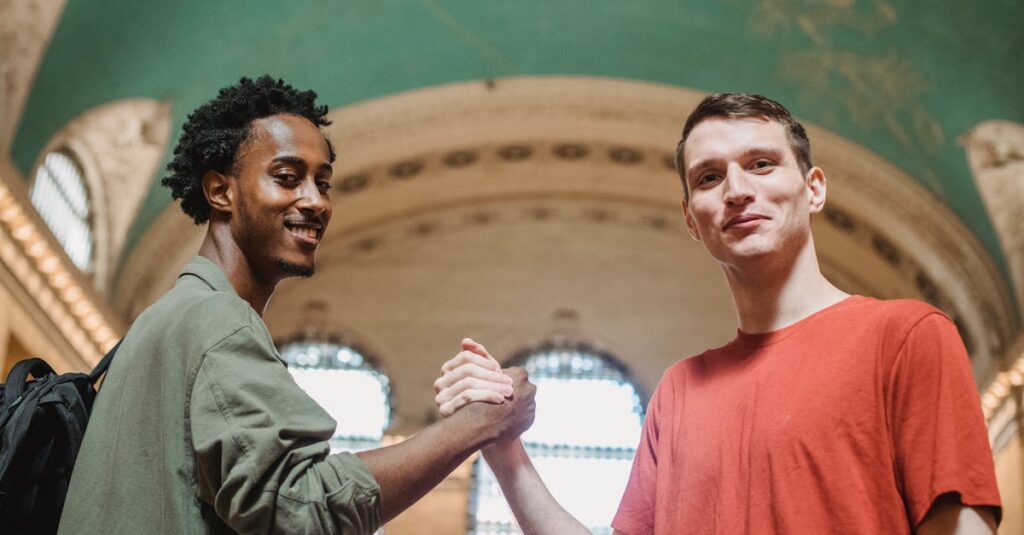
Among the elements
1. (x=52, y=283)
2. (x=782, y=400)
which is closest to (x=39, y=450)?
(x=782, y=400)

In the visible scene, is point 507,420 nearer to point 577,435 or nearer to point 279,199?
point 279,199

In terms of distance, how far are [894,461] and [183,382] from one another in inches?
58.2

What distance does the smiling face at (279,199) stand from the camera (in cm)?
334

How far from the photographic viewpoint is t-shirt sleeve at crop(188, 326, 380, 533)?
2719mm

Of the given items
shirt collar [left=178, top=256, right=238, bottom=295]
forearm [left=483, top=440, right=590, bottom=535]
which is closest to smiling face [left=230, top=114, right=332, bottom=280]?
shirt collar [left=178, top=256, right=238, bottom=295]

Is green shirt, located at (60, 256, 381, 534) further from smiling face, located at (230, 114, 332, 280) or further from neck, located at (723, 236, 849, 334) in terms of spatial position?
neck, located at (723, 236, 849, 334)

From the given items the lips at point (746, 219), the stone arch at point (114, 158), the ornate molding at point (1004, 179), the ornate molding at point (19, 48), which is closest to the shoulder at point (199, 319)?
the lips at point (746, 219)

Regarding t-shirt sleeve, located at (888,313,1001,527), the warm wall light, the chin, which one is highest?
the warm wall light

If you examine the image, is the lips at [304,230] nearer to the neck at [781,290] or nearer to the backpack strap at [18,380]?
the backpack strap at [18,380]

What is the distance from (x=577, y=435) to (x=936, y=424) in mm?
15217

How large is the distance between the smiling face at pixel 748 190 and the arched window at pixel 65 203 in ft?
34.2

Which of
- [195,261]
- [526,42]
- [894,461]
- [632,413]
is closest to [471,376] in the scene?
[195,261]

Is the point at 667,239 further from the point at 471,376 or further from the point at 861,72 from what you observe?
the point at 471,376

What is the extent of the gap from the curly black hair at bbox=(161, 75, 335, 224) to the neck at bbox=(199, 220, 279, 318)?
14cm
